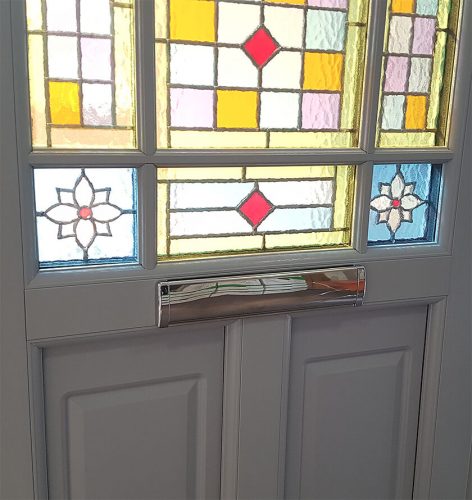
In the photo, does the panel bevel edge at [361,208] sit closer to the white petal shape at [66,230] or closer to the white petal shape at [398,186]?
the white petal shape at [398,186]

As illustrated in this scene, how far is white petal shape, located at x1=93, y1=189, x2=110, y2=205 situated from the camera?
111cm

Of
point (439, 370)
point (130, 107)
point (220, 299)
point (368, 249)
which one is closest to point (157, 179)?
point (130, 107)

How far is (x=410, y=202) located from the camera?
1354 millimetres

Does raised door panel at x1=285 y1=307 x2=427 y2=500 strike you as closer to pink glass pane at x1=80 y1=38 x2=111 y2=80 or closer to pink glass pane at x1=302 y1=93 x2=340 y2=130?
pink glass pane at x1=302 y1=93 x2=340 y2=130

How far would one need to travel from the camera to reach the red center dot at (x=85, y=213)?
1.11m

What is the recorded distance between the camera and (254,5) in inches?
45.1

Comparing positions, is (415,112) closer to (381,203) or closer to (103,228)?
(381,203)

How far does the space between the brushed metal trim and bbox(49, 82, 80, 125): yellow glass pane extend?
1.01ft

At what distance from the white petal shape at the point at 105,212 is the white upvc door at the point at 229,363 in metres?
0.05

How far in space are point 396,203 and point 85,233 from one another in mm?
620

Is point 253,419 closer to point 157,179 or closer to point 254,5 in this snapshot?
point 157,179

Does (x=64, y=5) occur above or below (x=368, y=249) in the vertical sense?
above

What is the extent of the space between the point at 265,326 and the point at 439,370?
1.41ft

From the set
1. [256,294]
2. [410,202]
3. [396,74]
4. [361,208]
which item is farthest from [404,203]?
[256,294]
